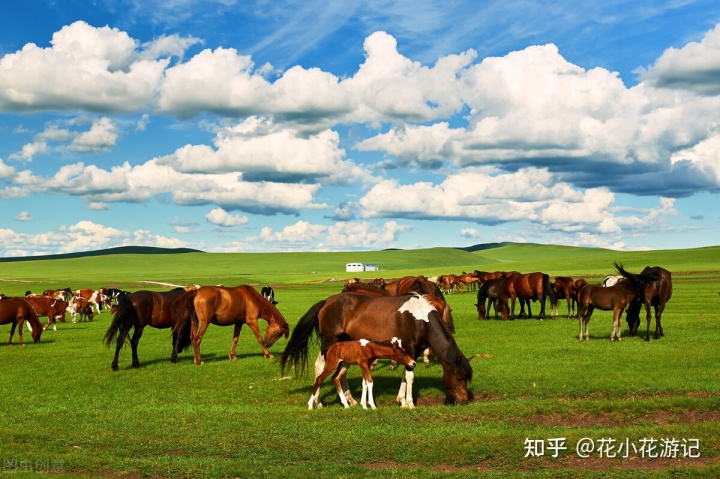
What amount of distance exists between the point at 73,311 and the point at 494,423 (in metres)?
36.2

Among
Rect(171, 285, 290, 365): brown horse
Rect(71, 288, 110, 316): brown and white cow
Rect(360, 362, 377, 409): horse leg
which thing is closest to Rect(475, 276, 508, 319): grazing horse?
Rect(171, 285, 290, 365): brown horse

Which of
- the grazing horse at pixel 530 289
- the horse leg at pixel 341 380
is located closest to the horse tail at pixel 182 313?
the horse leg at pixel 341 380

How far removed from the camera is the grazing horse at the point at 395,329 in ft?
43.5

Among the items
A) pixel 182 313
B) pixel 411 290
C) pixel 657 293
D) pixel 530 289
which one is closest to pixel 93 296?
pixel 182 313

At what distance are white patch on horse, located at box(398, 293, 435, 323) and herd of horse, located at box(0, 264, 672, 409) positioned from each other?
21 millimetres

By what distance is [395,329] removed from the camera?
13805 millimetres

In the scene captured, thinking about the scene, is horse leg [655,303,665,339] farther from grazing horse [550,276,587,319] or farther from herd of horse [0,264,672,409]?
grazing horse [550,276,587,319]

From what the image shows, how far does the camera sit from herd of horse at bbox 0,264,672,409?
43.4ft

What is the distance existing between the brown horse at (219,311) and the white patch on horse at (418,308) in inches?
287

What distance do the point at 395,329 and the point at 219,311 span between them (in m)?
8.71

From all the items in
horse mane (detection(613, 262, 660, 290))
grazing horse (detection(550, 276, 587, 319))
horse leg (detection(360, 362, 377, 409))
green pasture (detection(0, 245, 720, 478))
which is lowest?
green pasture (detection(0, 245, 720, 478))

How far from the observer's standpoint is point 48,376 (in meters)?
18.9

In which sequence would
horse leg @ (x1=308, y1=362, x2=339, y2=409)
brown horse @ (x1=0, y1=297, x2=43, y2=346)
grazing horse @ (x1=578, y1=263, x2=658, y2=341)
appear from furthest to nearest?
1. brown horse @ (x1=0, y1=297, x2=43, y2=346)
2. grazing horse @ (x1=578, y1=263, x2=658, y2=341)
3. horse leg @ (x1=308, y1=362, x2=339, y2=409)

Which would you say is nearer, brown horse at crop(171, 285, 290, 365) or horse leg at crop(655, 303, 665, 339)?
brown horse at crop(171, 285, 290, 365)
